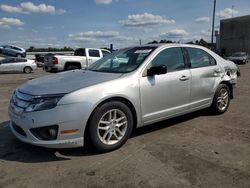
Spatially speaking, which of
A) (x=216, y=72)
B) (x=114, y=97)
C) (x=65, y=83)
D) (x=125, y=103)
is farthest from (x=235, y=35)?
(x=65, y=83)

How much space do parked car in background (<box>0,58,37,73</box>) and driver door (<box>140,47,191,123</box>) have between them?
20426 mm

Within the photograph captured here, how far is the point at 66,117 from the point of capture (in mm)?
3865

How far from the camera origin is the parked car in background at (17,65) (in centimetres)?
2319

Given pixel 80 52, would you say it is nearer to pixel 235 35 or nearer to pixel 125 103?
pixel 125 103

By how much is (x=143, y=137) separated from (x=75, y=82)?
149cm

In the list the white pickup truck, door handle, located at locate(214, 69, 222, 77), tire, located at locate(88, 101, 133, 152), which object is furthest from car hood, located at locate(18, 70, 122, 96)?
the white pickup truck

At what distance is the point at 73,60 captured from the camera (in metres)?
16.7

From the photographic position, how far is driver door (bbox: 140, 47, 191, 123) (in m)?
4.64

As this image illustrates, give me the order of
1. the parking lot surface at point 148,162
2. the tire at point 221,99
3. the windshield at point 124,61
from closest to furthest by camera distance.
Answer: the parking lot surface at point 148,162 < the windshield at point 124,61 < the tire at point 221,99

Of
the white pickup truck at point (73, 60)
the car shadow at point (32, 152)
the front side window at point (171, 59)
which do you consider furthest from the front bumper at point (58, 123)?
the white pickup truck at point (73, 60)

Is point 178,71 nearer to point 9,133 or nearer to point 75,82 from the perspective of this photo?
point 75,82

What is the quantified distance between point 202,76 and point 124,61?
5.10ft

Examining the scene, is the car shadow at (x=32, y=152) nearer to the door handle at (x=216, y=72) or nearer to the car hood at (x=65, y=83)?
the car hood at (x=65, y=83)

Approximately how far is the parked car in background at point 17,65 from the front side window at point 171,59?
20.4 m
